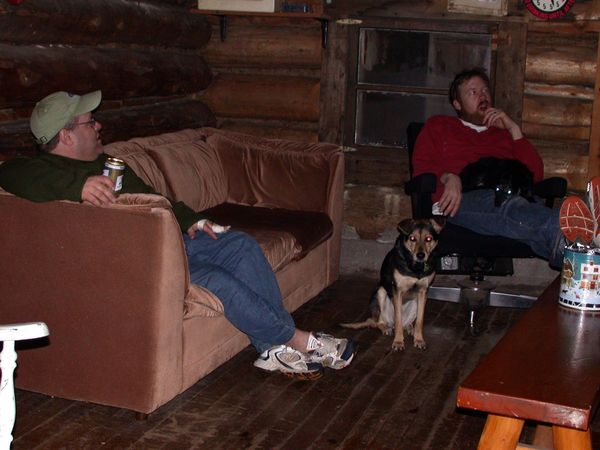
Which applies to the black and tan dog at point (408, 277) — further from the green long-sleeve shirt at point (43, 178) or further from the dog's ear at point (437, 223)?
the green long-sleeve shirt at point (43, 178)

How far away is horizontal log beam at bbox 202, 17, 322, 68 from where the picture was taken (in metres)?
5.86

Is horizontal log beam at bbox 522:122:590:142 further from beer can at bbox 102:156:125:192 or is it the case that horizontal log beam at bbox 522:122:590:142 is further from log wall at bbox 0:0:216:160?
beer can at bbox 102:156:125:192

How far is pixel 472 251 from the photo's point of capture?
4.58m

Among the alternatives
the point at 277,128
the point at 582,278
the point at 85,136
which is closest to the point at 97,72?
the point at 85,136

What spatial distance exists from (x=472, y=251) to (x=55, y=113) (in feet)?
7.25

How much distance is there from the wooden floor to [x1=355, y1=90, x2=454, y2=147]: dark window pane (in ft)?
6.64

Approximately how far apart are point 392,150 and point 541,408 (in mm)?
3694

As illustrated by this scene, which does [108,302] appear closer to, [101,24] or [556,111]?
[101,24]

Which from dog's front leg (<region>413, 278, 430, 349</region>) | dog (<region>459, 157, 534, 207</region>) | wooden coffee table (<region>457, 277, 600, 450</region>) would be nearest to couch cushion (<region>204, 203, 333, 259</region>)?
dog's front leg (<region>413, 278, 430, 349</region>)

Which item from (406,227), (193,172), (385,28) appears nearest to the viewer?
(406,227)

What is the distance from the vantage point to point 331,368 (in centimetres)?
397

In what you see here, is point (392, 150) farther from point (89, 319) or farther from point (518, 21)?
point (89, 319)

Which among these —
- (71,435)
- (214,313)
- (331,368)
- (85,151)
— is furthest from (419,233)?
(71,435)

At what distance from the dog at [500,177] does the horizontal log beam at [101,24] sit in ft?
6.55
